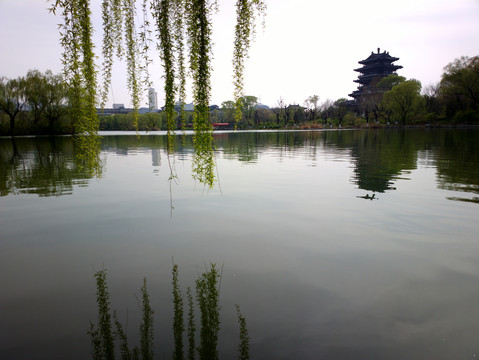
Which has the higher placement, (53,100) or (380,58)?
(380,58)

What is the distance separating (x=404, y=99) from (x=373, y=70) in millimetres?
32787

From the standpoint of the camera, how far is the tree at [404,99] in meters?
62.2

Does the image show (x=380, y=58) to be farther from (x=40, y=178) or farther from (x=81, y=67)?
(x=81, y=67)

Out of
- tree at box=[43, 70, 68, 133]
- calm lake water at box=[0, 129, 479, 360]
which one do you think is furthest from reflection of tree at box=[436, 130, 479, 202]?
tree at box=[43, 70, 68, 133]

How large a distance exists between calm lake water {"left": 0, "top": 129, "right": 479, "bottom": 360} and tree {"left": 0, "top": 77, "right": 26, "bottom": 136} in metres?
49.2

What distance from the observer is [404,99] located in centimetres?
6419

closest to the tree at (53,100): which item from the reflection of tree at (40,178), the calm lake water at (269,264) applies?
the reflection of tree at (40,178)

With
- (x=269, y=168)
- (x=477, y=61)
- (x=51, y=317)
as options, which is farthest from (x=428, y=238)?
(x=477, y=61)

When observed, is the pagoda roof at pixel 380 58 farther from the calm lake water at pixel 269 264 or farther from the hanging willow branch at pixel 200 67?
the hanging willow branch at pixel 200 67

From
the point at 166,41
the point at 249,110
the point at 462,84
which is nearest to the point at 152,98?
the point at 166,41

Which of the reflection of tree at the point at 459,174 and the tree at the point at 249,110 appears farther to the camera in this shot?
the tree at the point at 249,110

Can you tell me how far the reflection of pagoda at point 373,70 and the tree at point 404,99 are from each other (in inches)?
753

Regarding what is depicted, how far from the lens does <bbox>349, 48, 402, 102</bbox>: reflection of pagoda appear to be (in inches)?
3455

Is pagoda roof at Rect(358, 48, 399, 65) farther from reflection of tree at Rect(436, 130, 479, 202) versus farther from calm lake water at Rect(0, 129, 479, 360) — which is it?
calm lake water at Rect(0, 129, 479, 360)
